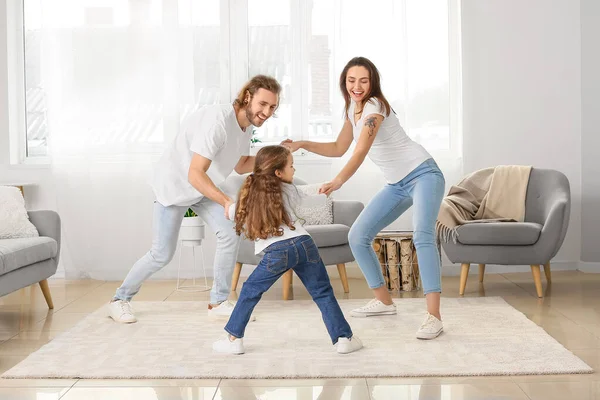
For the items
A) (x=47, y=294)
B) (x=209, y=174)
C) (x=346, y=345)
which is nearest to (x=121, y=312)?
(x=47, y=294)

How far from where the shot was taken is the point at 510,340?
12.2 ft

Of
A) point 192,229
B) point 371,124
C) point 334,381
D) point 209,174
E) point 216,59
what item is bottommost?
point 334,381

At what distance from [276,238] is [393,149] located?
83 cm

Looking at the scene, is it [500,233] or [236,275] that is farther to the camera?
[236,275]

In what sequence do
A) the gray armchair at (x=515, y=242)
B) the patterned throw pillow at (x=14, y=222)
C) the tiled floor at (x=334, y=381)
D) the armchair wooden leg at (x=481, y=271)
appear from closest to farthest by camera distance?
the tiled floor at (x=334, y=381), the patterned throw pillow at (x=14, y=222), the gray armchair at (x=515, y=242), the armchair wooden leg at (x=481, y=271)

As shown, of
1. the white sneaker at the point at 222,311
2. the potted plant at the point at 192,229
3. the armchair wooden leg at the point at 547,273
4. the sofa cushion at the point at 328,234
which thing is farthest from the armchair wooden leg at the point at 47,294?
the armchair wooden leg at the point at 547,273

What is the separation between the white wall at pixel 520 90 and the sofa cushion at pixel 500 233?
1.14 m

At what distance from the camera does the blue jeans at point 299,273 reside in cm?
343

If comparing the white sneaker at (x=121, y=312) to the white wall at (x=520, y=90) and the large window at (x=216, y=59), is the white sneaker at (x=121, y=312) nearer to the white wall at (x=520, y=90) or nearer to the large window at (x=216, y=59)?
the white wall at (x=520, y=90)

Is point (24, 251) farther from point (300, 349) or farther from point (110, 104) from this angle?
point (110, 104)

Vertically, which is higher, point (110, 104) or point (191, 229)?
point (110, 104)

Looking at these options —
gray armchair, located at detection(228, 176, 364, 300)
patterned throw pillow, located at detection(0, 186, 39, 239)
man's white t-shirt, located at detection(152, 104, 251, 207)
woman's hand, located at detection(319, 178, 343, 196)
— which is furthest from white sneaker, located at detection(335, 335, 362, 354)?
patterned throw pillow, located at detection(0, 186, 39, 239)

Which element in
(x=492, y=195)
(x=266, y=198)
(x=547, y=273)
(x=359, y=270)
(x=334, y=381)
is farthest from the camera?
(x=359, y=270)

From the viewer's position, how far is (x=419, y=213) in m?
3.83
